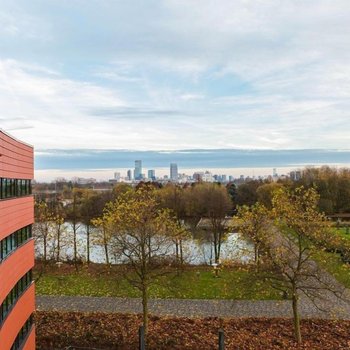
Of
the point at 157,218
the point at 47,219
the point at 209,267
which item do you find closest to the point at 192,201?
the point at 209,267

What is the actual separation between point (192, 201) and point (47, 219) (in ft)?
150

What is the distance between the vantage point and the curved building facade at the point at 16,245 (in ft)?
55.0

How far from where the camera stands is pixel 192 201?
76.2 meters

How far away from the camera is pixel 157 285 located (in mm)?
30750

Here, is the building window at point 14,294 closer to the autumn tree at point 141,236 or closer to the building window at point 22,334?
the building window at point 22,334

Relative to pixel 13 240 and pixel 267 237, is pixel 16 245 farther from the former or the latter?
pixel 267 237

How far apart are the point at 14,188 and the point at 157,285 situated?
14371mm

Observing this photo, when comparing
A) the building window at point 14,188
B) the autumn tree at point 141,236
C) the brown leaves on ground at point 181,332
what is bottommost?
the brown leaves on ground at point 181,332

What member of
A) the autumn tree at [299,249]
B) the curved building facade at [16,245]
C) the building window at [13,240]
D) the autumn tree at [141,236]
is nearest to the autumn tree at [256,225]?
the autumn tree at [299,249]

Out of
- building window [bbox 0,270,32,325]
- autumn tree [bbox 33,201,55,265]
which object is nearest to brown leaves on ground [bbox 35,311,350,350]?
building window [bbox 0,270,32,325]

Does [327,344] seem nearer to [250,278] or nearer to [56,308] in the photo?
[250,278]

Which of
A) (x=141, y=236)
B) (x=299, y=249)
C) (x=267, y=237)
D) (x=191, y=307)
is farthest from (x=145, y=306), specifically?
(x=299, y=249)

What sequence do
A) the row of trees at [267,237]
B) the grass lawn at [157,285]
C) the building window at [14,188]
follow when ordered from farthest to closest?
the grass lawn at [157,285], the row of trees at [267,237], the building window at [14,188]

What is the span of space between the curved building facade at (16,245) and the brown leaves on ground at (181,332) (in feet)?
9.33
